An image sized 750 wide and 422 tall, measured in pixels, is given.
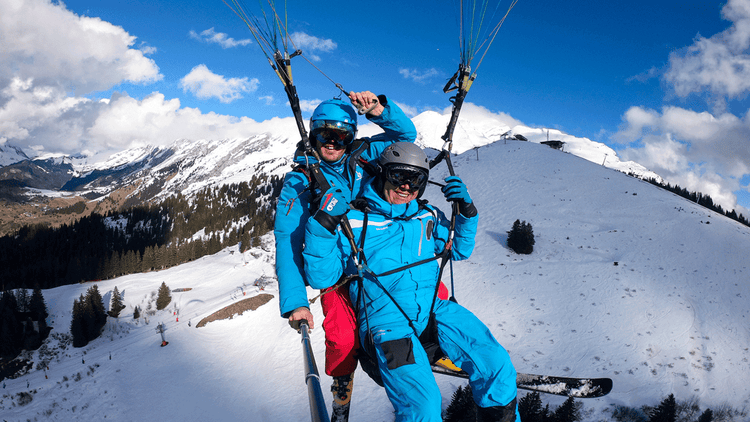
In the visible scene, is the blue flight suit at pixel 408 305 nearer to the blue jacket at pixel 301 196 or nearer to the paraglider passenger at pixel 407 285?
the paraglider passenger at pixel 407 285

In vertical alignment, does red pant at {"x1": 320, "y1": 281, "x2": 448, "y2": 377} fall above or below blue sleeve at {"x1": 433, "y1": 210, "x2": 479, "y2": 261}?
below

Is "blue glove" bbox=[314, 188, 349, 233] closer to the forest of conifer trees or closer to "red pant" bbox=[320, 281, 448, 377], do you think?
"red pant" bbox=[320, 281, 448, 377]

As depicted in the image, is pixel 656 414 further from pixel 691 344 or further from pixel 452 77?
pixel 452 77

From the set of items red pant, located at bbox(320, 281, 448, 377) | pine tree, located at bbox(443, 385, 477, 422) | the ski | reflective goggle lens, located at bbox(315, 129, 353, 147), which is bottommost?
pine tree, located at bbox(443, 385, 477, 422)

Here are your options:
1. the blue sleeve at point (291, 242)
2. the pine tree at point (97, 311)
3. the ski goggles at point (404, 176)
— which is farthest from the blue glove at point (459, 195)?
the pine tree at point (97, 311)

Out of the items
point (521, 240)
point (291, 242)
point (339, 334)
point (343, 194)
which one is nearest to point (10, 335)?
point (291, 242)

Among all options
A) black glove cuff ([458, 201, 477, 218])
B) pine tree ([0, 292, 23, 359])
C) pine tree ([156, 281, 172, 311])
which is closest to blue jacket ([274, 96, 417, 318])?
black glove cuff ([458, 201, 477, 218])
